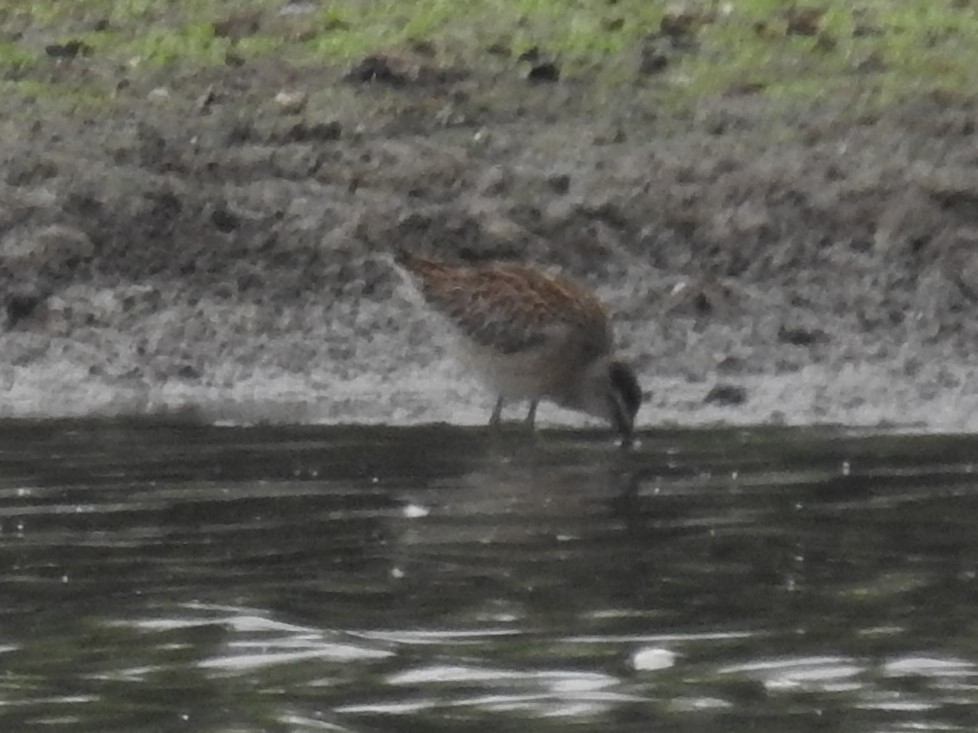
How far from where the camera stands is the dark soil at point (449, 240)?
11508mm

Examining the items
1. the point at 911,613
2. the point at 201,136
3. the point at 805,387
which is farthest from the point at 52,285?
the point at 911,613

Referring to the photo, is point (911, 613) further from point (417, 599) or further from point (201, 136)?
point (201, 136)

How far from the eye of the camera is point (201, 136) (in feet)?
44.3

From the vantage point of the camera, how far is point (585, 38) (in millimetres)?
14742

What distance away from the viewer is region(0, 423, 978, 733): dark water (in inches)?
258

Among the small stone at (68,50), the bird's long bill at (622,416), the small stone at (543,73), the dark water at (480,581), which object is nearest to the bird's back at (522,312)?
the bird's long bill at (622,416)

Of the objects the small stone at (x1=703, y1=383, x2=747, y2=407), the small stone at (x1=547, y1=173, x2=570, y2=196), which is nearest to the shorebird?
the small stone at (x1=703, y1=383, x2=747, y2=407)

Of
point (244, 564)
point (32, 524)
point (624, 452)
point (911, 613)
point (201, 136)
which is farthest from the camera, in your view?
point (201, 136)

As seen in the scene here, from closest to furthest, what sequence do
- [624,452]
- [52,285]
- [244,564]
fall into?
1. [244,564]
2. [624,452]
3. [52,285]

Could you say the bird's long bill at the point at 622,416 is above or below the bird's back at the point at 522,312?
below

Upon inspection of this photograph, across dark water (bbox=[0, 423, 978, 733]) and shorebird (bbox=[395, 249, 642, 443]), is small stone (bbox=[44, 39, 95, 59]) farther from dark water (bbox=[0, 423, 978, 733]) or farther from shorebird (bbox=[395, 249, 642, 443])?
dark water (bbox=[0, 423, 978, 733])

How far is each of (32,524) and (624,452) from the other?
2.62 meters

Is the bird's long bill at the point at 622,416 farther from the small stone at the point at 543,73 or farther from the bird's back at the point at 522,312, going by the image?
the small stone at the point at 543,73

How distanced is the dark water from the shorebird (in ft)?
2.26
